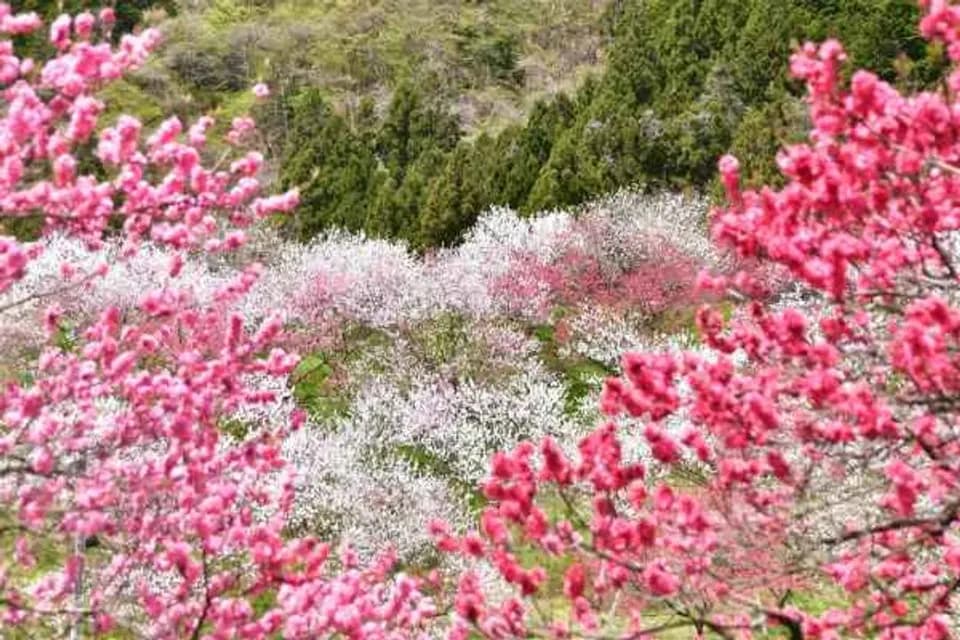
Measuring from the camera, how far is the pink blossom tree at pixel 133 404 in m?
5.46

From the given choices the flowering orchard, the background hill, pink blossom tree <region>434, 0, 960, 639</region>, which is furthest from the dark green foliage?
pink blossom tree <region>434, 0, 960, 639</region>

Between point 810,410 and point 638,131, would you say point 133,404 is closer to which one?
point 810,410

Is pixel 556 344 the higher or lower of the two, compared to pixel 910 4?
lower

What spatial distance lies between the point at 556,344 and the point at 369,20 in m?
36.4

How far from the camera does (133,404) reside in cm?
665

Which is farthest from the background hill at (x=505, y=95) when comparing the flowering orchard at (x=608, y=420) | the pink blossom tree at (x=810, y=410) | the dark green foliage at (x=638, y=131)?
the pink blossom tree at (x=810, y=410)

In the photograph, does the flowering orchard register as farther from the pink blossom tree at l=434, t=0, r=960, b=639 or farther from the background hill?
the background hill

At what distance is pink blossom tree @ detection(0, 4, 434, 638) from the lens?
5.46 meters

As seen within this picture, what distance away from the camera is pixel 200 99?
177ft

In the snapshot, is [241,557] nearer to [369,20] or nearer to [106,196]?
[106,196]

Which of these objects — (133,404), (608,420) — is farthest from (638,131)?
(133,404)

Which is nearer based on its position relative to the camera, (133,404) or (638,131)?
(133,404)

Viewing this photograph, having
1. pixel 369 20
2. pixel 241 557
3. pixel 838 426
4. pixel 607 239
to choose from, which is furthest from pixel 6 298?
pixel 369 20

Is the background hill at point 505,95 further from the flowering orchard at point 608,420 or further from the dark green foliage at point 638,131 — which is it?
the flowering orchard at point 608,420
